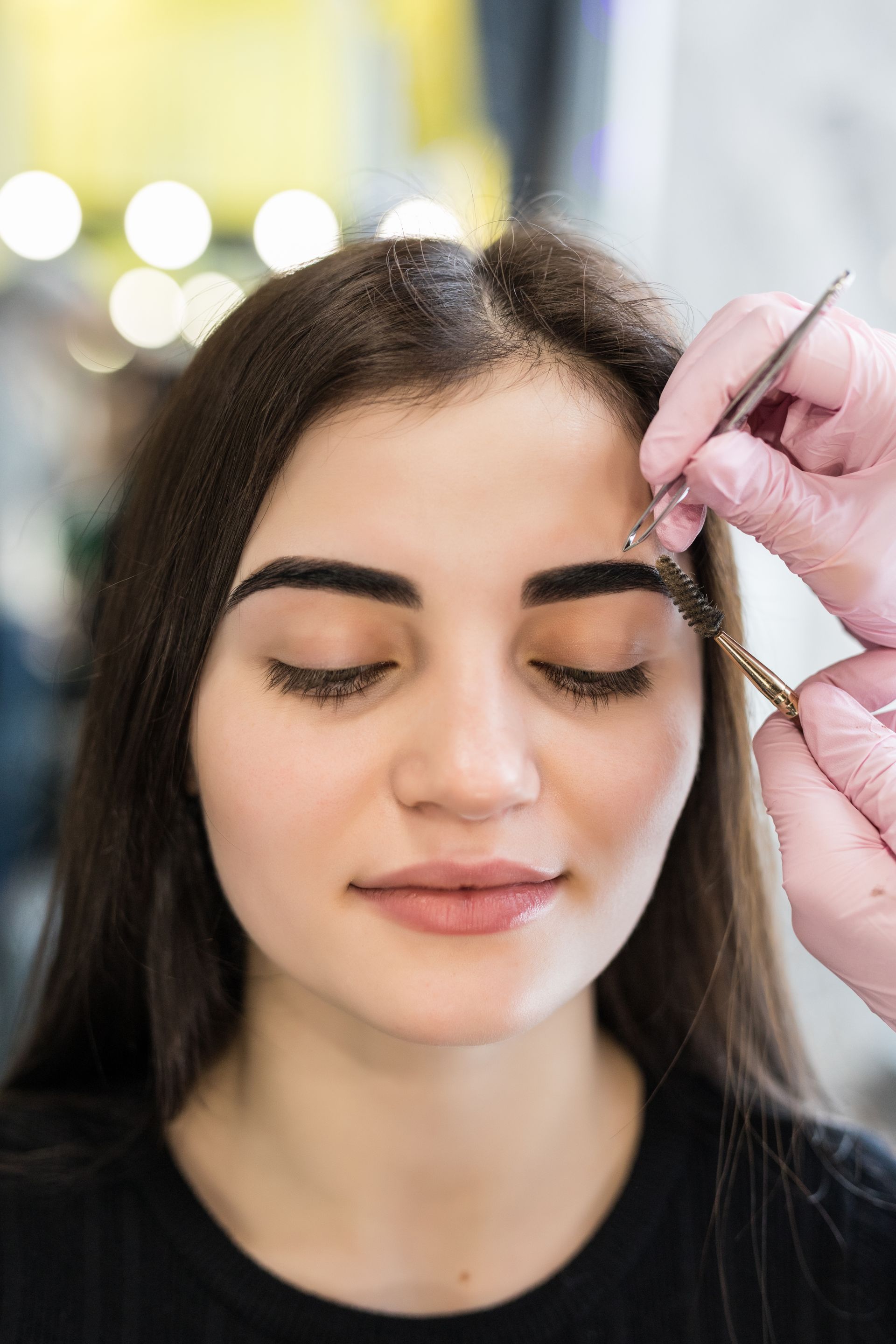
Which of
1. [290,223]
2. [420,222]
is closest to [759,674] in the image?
[420,222]

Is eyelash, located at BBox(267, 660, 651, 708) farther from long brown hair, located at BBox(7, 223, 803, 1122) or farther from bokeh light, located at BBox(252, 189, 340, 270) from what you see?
bokeh light, located at BBox(252, 189, 340, 270)

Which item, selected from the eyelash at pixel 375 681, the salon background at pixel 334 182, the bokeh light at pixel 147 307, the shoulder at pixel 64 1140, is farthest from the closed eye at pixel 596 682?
the bokeh light at pixel 147 307

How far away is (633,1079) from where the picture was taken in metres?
1.13

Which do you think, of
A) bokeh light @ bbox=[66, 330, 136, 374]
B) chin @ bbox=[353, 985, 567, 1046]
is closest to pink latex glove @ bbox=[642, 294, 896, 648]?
chin @ bbox=[353, 985, 567, 1046]

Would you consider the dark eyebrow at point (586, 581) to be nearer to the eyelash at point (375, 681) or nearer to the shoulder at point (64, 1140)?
the eyelash at point (375, 681)

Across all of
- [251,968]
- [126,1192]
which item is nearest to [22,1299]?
[126,1192]

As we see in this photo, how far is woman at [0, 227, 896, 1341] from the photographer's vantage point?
2.79ft

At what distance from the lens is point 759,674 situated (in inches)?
34.5

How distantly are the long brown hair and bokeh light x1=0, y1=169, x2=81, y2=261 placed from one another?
214cm

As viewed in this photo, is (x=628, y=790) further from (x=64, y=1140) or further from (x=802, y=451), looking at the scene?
(x=64, y=1140)

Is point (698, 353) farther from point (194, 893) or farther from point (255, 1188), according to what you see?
point (255, 1188)

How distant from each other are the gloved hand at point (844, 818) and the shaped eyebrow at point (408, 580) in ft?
0.53

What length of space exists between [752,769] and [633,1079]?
12.9 inches

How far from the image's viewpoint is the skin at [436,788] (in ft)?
2.74
